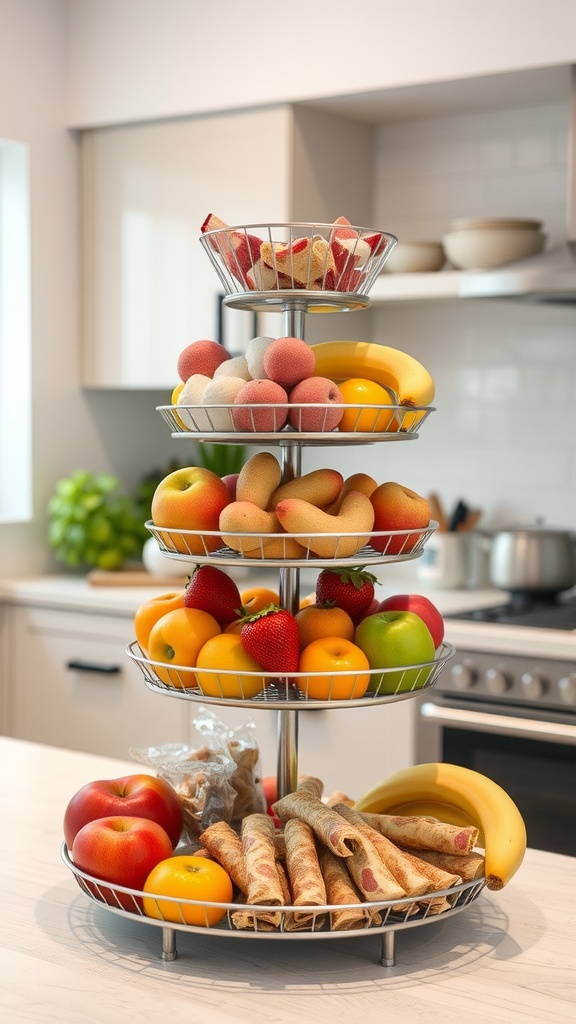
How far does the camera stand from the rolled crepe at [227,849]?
43.0 inches

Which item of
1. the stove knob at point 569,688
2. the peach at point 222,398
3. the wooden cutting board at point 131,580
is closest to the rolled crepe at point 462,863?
the peach at point 222,398

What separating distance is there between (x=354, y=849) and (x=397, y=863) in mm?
40

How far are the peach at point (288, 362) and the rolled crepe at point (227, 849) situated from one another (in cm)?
42

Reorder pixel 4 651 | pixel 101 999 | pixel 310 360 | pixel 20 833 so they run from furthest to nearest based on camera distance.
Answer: pixel 4 651 → pixel 20 833 → pixel 310 360 → pixel 101 999

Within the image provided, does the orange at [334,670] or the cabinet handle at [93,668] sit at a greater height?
the orange at [334,670]

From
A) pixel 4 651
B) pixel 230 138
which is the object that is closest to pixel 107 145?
pixel 230 138

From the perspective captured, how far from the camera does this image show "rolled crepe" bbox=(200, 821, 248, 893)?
1093mm

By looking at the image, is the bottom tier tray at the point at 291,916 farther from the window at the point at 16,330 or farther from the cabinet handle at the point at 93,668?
the window at the point at 16,330

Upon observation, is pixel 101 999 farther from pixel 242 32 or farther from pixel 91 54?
pixel 91 54

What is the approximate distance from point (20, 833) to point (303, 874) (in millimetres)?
505

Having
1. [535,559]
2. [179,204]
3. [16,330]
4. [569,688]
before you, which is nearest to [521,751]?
[569,688]

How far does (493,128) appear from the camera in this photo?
3.15 meters

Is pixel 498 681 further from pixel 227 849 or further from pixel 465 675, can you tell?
pixel 227 849

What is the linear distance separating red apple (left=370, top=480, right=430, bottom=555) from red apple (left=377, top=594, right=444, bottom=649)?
0.18ft
